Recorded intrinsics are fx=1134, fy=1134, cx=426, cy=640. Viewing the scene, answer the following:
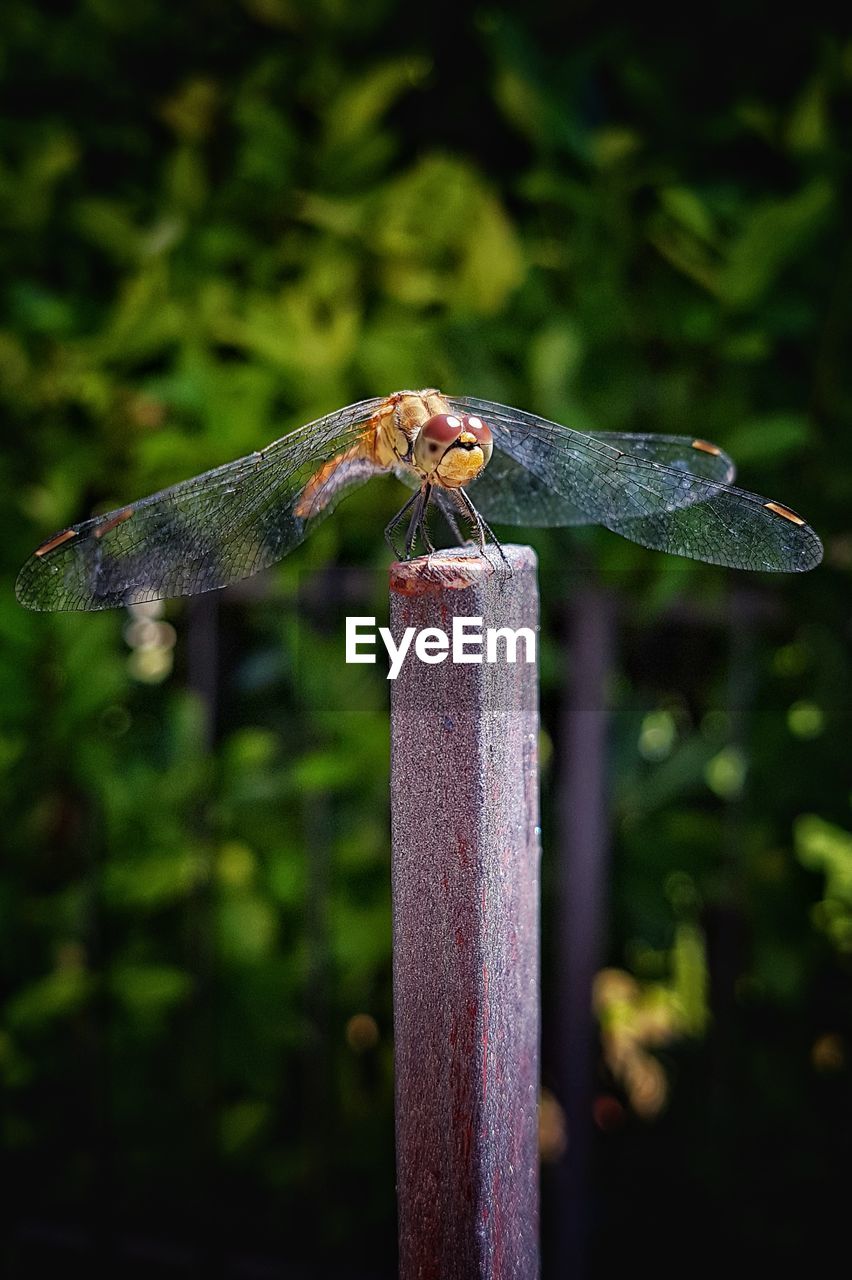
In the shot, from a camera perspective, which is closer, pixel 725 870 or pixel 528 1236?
pixel 528 1236

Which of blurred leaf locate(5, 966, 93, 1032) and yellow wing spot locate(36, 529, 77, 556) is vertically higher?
yellow wing spot locate(36, 529, 77, 556)

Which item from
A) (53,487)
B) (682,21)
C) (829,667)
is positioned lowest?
(829,667)

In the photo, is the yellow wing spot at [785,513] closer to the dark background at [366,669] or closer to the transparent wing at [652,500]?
the transparent wing at [652,500]

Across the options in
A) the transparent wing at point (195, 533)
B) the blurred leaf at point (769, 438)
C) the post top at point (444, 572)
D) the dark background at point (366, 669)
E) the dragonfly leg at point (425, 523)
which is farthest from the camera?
the dark background at point (366, 669)

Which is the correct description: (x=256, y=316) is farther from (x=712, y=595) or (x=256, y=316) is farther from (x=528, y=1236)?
(x=528, y=1236)

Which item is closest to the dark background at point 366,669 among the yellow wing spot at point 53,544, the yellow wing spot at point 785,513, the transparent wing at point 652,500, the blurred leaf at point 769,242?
the blurred leaf at point 769,242

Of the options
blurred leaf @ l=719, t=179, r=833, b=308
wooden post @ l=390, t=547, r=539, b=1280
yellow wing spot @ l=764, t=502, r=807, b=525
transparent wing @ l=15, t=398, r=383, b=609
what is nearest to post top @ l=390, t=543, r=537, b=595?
wooden post @ l=390, t=547, r=539, b=1280

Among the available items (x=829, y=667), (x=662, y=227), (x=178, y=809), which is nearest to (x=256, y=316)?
(x=662, y=227)

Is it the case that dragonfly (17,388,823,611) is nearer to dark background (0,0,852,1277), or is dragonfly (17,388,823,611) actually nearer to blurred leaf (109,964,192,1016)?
dark background (0,0,852,1277)
